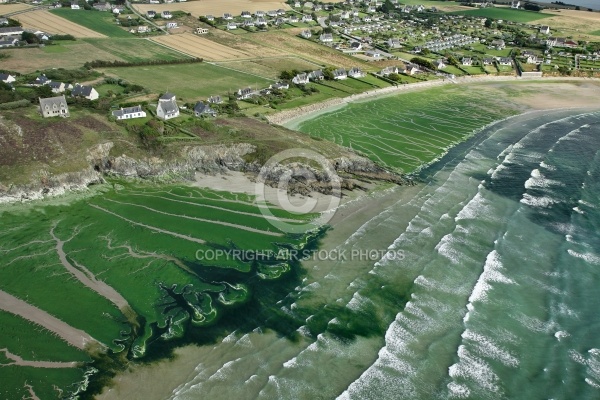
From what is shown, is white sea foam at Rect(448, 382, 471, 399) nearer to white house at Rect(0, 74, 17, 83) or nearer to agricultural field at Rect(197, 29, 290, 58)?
white house at Rect(0, 74, 17, 83)

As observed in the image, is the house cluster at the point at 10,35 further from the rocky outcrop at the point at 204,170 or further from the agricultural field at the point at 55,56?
the rocky outcrop at the point at 204,170

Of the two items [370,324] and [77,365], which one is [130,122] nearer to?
[77,365]

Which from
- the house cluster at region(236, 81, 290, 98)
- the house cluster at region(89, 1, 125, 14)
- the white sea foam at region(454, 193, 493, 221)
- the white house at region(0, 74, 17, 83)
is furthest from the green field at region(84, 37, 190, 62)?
the white sea foam at region(454, 193, 493, 221)

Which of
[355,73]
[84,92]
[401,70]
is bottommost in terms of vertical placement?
[84,92]

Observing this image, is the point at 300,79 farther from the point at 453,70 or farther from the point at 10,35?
the point at 10,35


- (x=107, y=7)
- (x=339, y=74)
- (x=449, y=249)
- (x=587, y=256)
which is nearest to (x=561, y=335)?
(x=449, y=249)

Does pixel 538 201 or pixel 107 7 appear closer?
pixel 538 201

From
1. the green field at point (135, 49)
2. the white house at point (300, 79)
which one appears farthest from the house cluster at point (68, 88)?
the white house at point (300, 79)
